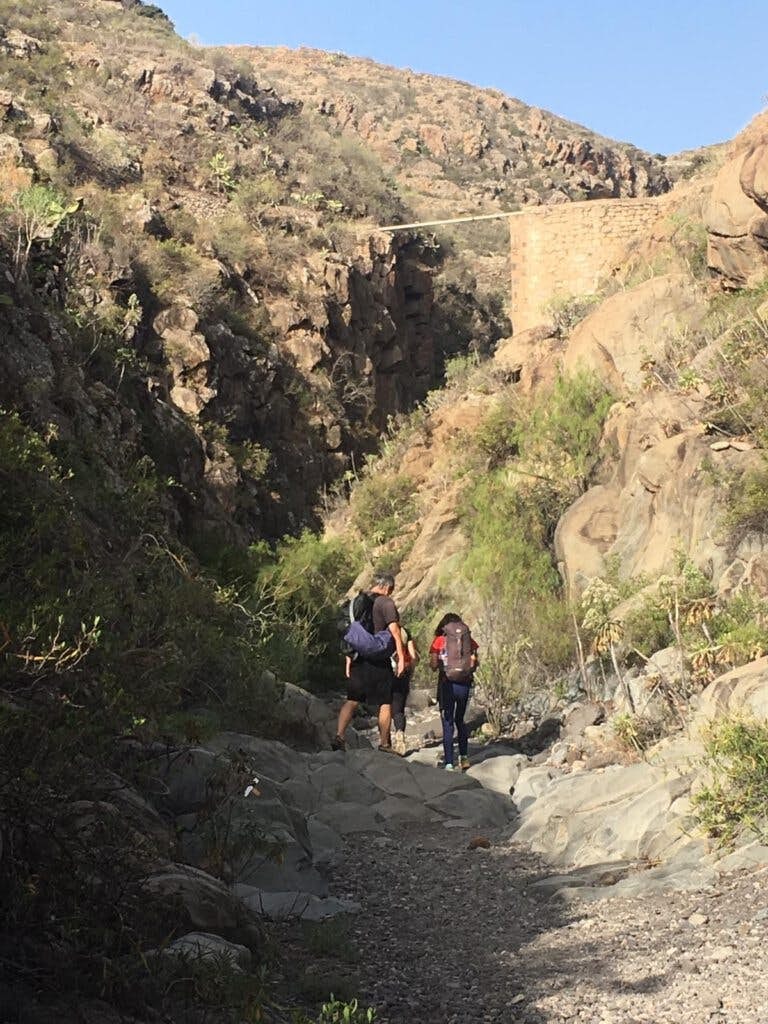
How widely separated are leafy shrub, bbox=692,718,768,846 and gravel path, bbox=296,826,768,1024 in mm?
545

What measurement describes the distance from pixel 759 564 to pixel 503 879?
213 inches

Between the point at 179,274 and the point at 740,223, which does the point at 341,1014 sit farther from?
the point at 179,274

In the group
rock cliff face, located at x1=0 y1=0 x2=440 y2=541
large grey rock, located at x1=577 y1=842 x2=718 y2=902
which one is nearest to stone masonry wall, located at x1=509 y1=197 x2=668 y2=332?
rock cliff face, located at x1=0 y1=0 x2=440 y2=541

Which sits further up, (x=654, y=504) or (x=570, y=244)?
(x=570, y=244)

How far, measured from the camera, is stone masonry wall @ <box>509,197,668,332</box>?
23906 mm

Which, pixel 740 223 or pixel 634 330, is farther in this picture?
pixel 634 330

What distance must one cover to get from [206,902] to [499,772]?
18.9 ft

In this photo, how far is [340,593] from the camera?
734 inches

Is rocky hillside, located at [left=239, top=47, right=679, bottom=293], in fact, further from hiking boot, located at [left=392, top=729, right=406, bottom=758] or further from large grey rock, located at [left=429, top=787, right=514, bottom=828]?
large grey rock, located at [left=429, top=787, right=514, bottom=828]

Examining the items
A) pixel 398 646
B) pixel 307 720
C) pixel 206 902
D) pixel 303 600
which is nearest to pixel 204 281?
pixel 303 600

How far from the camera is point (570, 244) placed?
24.3m

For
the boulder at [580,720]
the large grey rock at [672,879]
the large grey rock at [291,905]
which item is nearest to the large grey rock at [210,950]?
the large grey rock at [291,905]

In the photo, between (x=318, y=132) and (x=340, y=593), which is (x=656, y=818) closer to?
(x=340, y=593)

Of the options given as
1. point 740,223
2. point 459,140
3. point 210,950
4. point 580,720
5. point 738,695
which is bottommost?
point 580,720
